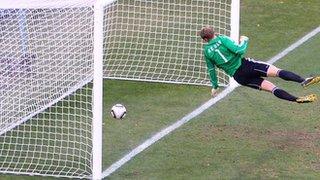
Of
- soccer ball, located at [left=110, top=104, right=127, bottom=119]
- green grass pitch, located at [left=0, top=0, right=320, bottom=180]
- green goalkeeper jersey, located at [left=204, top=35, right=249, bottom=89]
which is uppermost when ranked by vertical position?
green goalkeeper jersey, located at [left=204, top=35, right=249, bottom=89]

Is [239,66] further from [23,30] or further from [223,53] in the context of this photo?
[23,30]

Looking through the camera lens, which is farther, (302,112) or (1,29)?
(1,29)

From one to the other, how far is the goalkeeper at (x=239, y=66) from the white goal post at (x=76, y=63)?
166cm

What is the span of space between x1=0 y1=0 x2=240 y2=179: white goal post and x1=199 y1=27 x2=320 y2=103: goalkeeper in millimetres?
1665

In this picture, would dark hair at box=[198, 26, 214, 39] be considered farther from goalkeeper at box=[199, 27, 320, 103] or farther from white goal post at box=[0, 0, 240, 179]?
white goal post at box=[0, 0, 240, 179]

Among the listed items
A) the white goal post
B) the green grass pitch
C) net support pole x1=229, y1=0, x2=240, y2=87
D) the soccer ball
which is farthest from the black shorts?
the white goal post

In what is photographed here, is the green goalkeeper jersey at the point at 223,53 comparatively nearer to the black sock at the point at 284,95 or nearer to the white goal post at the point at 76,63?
the black sock at the point at 284,95

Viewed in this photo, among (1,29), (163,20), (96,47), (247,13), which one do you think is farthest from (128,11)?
(96,47)

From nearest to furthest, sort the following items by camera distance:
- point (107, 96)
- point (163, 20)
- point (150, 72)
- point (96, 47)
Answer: point (96, 47), point (107, 96), point (150, 72), point (163, 20)

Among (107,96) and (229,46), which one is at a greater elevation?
(229,46)

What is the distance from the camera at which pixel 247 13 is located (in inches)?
804

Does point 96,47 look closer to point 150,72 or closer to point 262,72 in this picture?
point 262,72

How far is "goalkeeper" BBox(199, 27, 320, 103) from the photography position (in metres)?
13.2

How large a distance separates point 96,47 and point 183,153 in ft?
7.29
